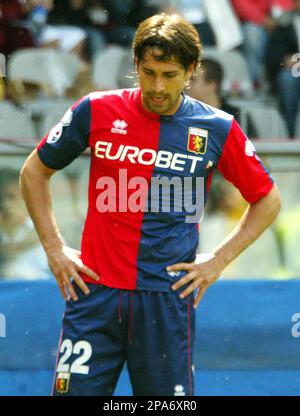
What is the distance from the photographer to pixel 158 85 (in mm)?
3816

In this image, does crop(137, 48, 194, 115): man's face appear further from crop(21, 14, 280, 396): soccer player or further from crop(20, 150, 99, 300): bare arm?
crop(20, 150, 99, 300): bare arm

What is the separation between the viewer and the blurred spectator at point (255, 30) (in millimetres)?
8688

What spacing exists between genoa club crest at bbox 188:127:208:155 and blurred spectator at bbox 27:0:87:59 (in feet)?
15.6

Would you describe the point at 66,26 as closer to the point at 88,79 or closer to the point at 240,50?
the point at 88,79

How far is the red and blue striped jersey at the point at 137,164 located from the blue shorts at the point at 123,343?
0.22 ft

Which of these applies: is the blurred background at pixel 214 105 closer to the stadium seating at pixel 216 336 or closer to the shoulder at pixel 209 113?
the stadium seating at pixel 216 336

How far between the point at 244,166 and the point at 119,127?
1.77 ft

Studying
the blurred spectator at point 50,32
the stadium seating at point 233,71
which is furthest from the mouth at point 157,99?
the blurred spectator at point 50,32

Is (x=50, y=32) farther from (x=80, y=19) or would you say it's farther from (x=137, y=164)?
(x=137, y=164)

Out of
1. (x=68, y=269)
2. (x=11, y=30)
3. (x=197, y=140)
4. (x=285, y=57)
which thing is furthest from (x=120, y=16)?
(x=68, y=269)

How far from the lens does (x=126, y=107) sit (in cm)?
399

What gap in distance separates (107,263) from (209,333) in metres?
1.21

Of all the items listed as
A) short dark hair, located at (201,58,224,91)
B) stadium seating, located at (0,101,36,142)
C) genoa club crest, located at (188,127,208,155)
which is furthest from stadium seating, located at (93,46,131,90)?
genoa club crest, located at (188,127,208,155)

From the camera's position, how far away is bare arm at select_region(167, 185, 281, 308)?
13.1 ft
